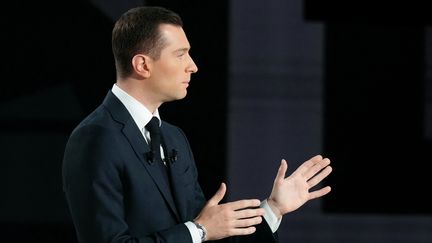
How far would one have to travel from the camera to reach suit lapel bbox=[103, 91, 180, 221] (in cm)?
222

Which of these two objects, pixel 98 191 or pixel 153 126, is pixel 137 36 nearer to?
pixel 153 126

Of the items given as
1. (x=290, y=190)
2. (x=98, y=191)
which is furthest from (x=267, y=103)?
(x=98, y=191)

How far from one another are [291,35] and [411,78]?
0.66 m

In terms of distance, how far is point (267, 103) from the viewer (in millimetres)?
4270

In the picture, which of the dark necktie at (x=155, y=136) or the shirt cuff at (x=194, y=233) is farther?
the dark necktie at (x=155, y=136)

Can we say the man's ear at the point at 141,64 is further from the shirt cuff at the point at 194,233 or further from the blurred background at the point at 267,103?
the blurred background at the point at 267,103

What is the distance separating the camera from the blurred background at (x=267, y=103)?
4266 mm

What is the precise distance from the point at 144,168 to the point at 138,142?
0.08 metres

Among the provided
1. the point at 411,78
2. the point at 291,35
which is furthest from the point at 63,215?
the point at 411,78

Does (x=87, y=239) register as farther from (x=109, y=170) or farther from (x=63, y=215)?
(x=63, y=215)

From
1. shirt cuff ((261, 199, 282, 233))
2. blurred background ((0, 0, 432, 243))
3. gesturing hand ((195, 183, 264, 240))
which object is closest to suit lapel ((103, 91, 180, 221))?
gesturing hand ((195, 183, 264, 240))

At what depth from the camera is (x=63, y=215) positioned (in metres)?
4.32

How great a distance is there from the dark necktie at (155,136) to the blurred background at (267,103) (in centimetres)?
192

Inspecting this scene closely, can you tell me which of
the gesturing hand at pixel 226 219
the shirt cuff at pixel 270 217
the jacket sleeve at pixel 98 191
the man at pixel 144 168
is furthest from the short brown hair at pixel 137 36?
the shirt cuff at pixel 270 217
